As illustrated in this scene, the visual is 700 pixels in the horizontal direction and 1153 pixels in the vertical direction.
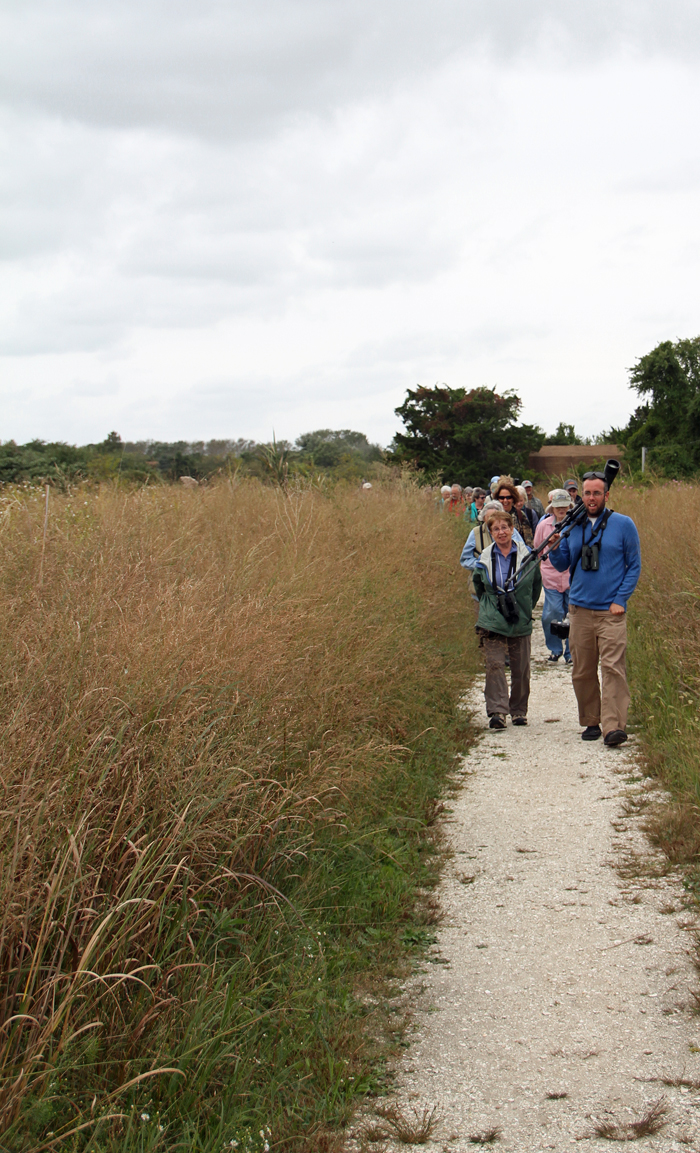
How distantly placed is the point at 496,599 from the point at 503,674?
2.22 feet

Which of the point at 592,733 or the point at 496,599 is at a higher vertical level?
the point at 496,599

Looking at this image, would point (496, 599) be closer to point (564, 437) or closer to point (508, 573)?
point (508, 573)

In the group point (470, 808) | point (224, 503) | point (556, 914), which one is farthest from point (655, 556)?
point (556, 914)

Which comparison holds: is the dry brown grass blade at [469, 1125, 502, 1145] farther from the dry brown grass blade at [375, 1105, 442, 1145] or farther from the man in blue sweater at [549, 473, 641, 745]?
the man in blue sweater at [549, 473, 641, 745]

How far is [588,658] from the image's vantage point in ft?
25.6

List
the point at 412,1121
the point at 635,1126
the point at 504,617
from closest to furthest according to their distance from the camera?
the point at 635,1126, the point at 412,1121, the point at 504,617

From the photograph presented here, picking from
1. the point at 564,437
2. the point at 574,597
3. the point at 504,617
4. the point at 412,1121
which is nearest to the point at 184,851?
the point at 412,1121

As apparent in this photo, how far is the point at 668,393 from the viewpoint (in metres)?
32.3

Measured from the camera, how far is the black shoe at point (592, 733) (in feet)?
25.5

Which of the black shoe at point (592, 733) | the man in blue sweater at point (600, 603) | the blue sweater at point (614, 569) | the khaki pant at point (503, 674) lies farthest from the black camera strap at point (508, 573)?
the black shoe at point (592, 733)

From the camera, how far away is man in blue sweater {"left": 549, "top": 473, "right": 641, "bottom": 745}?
294 inches

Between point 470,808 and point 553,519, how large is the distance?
5340 mm

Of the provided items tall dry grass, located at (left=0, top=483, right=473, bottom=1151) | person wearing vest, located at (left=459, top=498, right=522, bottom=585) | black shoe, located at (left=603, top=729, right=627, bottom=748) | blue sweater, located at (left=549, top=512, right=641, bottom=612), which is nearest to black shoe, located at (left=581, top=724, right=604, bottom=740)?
black shoe, located at (left=603, top=729, right=627, bottom=748)

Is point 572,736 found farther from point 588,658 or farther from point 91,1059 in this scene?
point 91,1059
